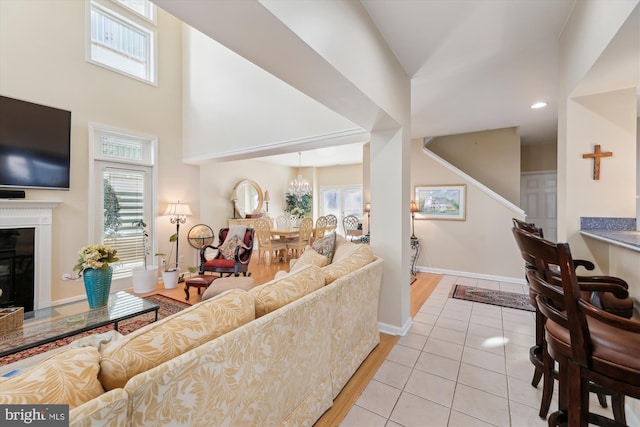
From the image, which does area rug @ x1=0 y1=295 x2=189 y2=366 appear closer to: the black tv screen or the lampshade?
the lampshade

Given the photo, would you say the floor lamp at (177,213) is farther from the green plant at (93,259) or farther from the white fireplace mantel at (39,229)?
the green plant at (93,259)

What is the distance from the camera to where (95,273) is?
246 cm

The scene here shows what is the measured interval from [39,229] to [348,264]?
397cm

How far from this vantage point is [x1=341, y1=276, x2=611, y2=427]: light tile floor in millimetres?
1646

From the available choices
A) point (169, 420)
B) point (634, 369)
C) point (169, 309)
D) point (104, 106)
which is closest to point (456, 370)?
point (634, 369)

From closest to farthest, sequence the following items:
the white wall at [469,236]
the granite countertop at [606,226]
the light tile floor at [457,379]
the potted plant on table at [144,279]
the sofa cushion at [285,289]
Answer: the sofa cushion at [285,289], the light tile floor at [457,379], the granite countertop at [606,226], the potted plant on table at [144,279], the white wall at [469,236]

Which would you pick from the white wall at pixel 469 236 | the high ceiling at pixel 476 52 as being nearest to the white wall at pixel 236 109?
the high ceiling at pixel 476 52

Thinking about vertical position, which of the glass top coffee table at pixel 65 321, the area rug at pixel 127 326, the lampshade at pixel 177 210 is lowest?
the area rug at pixel 127 326

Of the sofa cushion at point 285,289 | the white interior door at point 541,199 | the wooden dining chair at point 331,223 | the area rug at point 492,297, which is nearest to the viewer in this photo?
the sofa cushion at point 285,289

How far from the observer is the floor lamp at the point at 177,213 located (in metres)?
4.59

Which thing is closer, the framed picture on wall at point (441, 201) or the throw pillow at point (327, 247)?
the throw pillow at point (327, 247)

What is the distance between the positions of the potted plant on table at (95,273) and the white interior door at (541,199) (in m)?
7.31

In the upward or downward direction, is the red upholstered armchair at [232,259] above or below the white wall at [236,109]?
below

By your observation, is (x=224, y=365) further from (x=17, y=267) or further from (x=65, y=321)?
(x=17, y=267)
